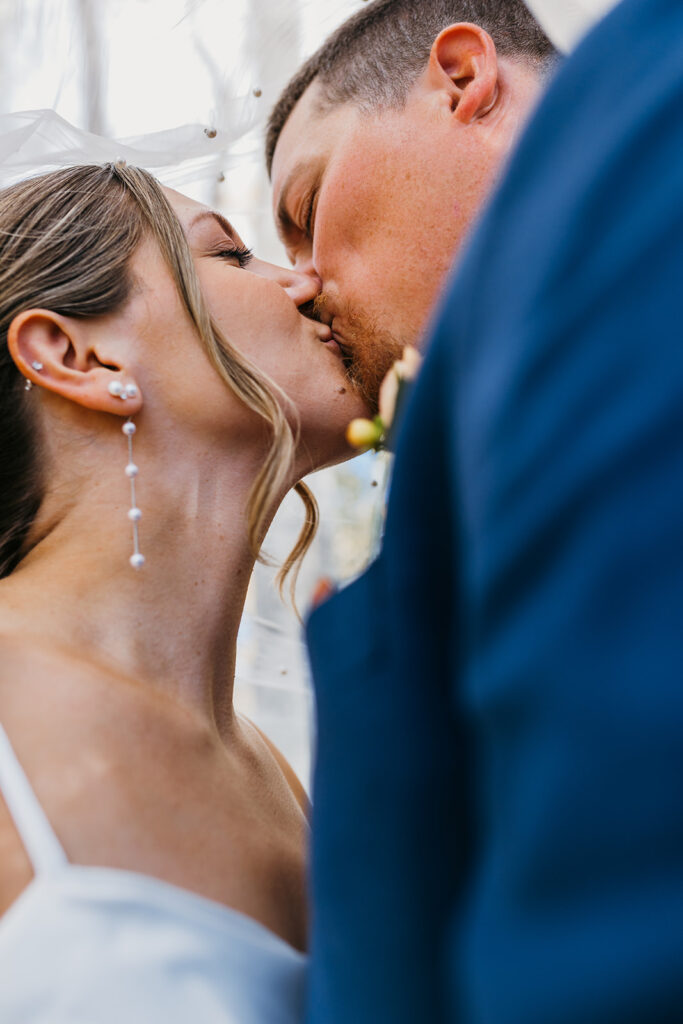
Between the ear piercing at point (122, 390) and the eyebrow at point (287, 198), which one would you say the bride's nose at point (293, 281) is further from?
the ear piercing at point (122, 390)

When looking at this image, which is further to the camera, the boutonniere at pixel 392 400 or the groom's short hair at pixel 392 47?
the groom's short hair at pixel 392 47

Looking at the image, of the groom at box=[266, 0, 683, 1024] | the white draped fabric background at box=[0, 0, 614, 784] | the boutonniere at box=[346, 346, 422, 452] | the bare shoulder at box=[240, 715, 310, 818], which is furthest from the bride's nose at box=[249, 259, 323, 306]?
the groom at box=[266, 0, 683, 1024]

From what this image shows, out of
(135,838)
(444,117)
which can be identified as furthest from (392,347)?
(135,838)

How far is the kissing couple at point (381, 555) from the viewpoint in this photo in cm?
44

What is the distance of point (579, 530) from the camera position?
45cm

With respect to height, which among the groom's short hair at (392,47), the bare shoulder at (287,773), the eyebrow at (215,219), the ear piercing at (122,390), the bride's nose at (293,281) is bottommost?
the bare shoulder at (287,773)

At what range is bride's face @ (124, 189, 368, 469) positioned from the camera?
2016 millimetres

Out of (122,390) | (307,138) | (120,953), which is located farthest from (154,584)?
(307,138)

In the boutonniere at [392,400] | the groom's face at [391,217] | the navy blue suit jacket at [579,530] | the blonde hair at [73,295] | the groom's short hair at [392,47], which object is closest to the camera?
the navy blue suit jacket at [579,530]

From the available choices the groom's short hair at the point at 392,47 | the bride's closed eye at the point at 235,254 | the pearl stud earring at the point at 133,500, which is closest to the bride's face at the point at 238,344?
the bride's closed eye at the point at 235,254

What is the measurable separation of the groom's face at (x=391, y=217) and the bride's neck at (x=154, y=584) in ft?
1.78

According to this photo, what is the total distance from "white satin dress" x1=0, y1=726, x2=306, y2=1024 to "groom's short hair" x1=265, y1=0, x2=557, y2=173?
196cm

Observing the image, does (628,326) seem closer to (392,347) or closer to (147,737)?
(147,737)

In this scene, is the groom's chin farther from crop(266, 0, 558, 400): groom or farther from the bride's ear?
the bride's ear
